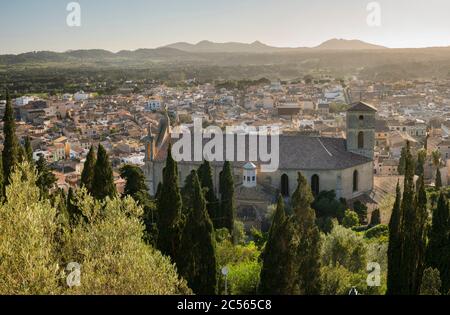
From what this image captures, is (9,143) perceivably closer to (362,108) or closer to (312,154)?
(312,154)

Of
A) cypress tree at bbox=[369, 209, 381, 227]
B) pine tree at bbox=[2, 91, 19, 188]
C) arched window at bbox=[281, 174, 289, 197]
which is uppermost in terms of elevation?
pine tree at bbox=[2, 91, 19, 188]

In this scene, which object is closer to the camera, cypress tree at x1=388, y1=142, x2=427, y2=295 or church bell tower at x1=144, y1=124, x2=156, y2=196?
cypress tree at x1=388, y1=142, x2=427, y2=295

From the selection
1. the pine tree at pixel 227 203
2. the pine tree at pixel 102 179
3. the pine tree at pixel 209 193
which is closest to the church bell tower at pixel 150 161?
the pine tree at pixel 209 193

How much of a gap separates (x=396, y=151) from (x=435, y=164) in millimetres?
13835

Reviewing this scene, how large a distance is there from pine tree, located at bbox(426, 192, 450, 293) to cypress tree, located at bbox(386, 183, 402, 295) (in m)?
1.08

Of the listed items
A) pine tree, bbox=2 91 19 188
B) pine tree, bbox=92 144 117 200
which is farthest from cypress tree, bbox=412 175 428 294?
pine tree, bbox=2 91 19 188

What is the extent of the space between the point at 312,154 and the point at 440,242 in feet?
50.3

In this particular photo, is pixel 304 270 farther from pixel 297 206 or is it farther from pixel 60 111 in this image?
pixel 60 111

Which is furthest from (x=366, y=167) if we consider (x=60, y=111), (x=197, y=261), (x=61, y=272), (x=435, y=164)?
(x=60, y=111)

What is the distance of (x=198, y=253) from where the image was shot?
49.1 ft

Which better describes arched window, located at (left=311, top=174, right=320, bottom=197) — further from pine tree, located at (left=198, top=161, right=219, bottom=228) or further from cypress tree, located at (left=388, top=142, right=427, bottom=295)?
cypress tree, located at (left=388, top=142, right=427, bottom=295)

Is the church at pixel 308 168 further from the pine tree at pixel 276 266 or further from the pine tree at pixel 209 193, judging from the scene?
the pine tree at pixel 276 266

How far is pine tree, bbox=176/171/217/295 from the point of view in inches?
582

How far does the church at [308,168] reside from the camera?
30.0 m
